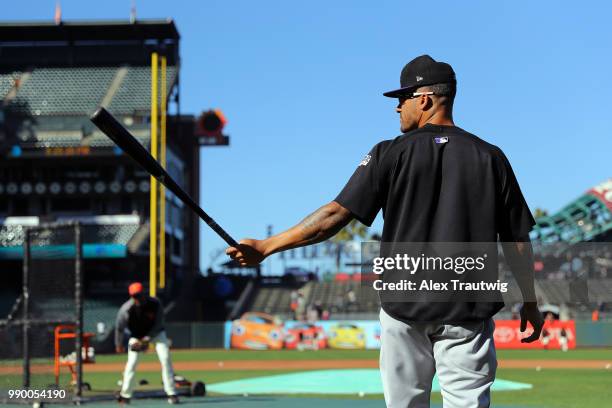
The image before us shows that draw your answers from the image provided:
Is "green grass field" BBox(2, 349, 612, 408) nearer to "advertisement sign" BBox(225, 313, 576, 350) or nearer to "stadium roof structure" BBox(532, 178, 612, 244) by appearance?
"advertisement sign" BBox(225, 313, 576, 350)

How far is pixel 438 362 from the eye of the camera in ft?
13.1

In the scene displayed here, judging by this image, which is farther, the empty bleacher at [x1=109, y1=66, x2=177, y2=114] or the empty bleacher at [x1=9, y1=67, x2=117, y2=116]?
the empty bleacher at [x1=9, y1=67, x2=117, y2=116]

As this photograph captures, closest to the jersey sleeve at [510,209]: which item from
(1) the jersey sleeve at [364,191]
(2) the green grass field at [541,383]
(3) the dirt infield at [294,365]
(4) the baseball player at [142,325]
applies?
(1) the jersey sleeve at [364,191]

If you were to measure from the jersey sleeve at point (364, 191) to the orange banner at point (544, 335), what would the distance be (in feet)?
105

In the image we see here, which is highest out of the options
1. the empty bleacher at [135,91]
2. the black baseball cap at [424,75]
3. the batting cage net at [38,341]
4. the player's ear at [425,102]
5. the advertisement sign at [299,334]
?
the empty bleacher at [135,91]

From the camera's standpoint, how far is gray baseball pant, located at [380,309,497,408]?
392 cm

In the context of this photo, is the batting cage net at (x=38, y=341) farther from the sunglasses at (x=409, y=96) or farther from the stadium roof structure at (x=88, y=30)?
the stadium roof structure at (x=88, y=30)

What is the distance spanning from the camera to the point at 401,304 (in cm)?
393

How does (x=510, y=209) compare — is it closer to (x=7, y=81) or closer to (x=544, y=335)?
(x=544, y=335)

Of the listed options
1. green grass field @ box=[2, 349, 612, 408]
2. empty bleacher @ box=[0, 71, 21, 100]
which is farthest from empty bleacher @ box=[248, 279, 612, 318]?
empty bleacher @ box=[0, 71, 21, 100]

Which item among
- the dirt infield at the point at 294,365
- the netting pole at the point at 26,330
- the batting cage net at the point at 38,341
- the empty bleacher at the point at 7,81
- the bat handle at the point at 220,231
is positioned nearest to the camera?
the bat handle at the point at 220,231

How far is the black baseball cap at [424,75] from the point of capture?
409 cm

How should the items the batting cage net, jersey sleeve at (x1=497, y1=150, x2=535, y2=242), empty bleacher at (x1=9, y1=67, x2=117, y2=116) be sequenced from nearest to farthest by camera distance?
1. jersey sleeve at (x1=497, y1=150, x2=535, y2=242)
2. the batting cage net
3. empty bleacher at (x1=9, y1=67, x2=117, y2=116)

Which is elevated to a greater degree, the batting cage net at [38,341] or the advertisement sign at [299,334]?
the batting cage net at [38,341]
